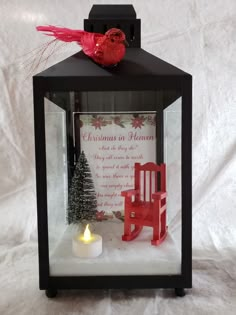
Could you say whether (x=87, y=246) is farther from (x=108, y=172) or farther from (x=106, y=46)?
(x=106, y=46)

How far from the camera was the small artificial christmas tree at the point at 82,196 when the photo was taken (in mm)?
940

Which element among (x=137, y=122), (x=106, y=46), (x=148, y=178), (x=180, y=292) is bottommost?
(x=180, y=292)

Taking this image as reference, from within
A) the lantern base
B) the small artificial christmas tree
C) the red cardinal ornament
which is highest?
the red cardinal ornament

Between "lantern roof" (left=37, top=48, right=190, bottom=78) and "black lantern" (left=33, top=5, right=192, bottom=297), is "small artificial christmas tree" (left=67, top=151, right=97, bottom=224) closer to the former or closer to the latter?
"black lantern" (left=33, top=5, right=192, bottom=297)

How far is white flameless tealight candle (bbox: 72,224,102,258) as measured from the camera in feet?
2.75

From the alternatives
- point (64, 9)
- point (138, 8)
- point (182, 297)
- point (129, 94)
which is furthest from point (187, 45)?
point (182, 297)

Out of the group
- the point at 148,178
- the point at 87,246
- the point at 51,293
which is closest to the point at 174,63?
the point at 148,178

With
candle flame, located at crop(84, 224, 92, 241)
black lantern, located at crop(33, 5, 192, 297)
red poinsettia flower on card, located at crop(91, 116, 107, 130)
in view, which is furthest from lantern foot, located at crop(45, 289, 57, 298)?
red poinsettia flower on card, located at crop(91, 116, 107, 130)

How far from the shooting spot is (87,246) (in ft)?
2.74

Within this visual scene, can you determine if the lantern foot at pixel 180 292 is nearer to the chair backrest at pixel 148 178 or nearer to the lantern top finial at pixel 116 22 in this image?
the chair backrest at pixel 148 178

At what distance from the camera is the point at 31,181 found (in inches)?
50.4

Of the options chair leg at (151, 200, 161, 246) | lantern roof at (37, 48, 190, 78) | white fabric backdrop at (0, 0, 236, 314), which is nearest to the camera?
lantern roof at (37, 48, 190, 78)

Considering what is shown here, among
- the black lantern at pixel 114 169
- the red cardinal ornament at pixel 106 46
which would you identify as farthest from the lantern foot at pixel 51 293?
the red cardinal ornament at pixel 106 46

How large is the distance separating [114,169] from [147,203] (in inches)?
4.6
